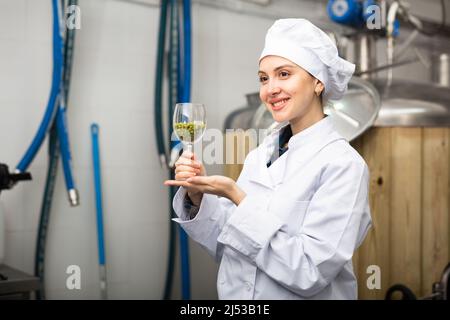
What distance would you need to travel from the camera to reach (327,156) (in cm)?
97

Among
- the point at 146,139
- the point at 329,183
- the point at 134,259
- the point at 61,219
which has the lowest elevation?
the point at 134,259

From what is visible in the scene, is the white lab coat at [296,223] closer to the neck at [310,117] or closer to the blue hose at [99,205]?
the neck at [310,117]

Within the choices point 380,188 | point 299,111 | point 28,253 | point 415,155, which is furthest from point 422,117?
point 28,253

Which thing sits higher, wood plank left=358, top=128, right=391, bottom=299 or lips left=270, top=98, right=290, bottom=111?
lips left=270, top=98, right=290, bottom=111

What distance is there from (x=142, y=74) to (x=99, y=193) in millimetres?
465

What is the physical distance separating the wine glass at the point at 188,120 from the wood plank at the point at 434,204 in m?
1.01

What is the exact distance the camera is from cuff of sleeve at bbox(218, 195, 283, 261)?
90 cm

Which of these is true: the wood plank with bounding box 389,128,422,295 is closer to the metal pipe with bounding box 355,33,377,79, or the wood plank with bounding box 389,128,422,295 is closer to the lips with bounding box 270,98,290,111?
the metal pipe with bounding box 355,33,377,79

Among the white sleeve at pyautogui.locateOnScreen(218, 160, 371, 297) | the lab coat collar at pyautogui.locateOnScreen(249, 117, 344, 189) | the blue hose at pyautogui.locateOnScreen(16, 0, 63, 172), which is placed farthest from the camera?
the blue hose at pyautogui.locateOnScreen(16, 0, 63, 172)

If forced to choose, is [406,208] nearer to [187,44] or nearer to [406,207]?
[406,207]

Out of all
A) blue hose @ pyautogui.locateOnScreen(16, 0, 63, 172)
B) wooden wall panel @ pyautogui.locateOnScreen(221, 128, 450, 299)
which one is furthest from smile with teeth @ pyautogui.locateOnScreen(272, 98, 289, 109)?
blue hose @ pyautogui.locateOnScreen(16, 0, 63, 172)

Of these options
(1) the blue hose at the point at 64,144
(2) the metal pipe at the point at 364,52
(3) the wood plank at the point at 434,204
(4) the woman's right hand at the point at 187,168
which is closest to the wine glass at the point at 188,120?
(4) the woman's right hand at the point at 187,168
